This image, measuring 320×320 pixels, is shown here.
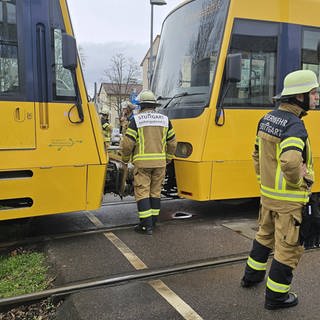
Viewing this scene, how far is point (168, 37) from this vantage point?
6.50m

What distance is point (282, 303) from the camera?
342 cm

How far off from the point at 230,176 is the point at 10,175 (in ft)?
9.17

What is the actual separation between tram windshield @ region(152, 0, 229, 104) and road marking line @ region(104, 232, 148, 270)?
85.0 inches

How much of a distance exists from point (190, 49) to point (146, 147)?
5.25ft

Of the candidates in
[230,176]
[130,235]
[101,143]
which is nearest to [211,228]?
[230,176]

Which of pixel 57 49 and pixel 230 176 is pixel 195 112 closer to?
pixel 230 176

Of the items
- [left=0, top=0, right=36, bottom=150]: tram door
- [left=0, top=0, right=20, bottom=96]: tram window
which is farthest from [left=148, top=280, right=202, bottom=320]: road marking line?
[left=0, top=0, right=20, bottom=96]: tram window

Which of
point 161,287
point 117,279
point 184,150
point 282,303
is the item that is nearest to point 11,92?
point 117,279

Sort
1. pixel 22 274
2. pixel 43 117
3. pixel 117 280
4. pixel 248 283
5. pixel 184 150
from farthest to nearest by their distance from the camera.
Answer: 1. pixel 184 150
2. pixel 43 117
3. pixel 22 274
4. pixel 117 280
5. pixel 248 283

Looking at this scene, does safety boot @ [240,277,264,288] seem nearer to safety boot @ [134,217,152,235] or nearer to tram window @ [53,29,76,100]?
safety boot @ [134,217,152,235]

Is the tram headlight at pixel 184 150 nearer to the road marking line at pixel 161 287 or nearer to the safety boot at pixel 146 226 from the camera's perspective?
the safety boot at pixel 146 226

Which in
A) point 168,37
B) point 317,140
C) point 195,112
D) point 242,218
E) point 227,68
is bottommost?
point 242,218

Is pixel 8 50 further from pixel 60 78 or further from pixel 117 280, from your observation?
pixel 117 280

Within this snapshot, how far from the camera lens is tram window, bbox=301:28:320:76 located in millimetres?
5879
